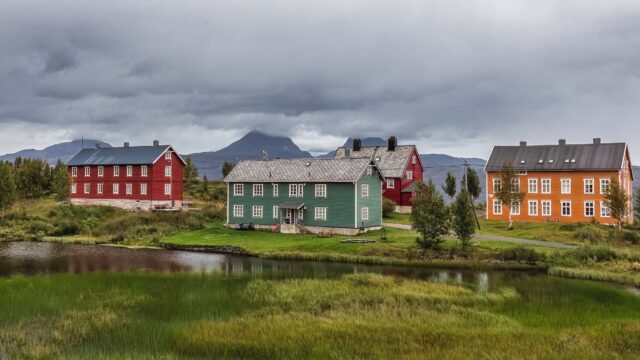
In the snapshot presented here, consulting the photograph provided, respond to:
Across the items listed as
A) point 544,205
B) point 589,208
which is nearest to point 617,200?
point 589,208

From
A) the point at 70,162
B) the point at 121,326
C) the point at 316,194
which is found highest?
the point at 70,162

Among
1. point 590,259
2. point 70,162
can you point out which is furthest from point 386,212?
point 70,162

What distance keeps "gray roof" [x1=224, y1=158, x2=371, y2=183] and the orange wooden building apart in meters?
18.7

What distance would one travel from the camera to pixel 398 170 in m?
75.4

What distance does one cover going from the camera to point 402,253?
139 ft

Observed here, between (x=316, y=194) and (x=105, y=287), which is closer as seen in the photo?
(x=105, y=287)

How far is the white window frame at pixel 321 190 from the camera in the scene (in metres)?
56.0

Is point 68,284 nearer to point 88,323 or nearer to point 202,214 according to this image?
point 88,323

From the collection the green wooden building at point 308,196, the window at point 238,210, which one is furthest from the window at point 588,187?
the window at point 238,210

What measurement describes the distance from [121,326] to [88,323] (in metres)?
1.37

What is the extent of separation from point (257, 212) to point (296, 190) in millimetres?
5537

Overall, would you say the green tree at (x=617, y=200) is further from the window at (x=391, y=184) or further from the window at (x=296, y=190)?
the window at (x=296, y=190)

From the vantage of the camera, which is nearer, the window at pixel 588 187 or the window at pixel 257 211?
the window at pixel 588 187

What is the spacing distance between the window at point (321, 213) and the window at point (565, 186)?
1099 inches
